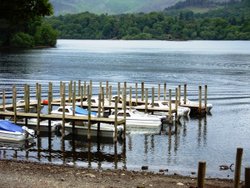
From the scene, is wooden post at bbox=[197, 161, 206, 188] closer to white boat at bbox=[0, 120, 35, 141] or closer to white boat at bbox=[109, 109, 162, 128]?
white boat at bbox=[0, 120, 35, 141]

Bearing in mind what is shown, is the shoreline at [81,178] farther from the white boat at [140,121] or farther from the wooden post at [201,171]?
the white boat at [140,121]

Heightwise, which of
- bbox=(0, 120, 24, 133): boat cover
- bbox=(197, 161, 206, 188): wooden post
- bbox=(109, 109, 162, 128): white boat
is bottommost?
bbox=(109, 109, 162, 128): white boat

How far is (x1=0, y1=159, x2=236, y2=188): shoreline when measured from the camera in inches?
1291

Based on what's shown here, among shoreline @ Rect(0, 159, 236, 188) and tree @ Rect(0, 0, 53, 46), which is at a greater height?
tree @ Rect(0, 0, 53, 46)

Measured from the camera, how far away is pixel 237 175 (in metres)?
26.4

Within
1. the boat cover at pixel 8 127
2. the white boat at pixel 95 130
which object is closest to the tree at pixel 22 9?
the boat cover at pixel 8 127

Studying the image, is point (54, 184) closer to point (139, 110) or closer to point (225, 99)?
point (139, 110)

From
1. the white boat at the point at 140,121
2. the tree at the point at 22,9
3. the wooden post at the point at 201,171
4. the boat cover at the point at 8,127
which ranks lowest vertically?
the white boat at the point at 140,121

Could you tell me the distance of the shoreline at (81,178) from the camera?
32.8 meters

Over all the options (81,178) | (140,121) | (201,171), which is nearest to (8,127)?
(140,121)

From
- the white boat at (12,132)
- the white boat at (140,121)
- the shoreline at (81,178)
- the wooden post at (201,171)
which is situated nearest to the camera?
the wooden post at (201,171)

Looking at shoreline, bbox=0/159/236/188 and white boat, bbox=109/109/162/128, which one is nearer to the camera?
shoreline, bbox=0/159/236/188

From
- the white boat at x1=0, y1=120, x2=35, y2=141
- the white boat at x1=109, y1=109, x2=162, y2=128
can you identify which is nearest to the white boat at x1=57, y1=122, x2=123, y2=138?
the white boat at x1=109, y1=109, x2=162, y2=128

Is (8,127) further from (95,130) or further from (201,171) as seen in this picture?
(201,171)
